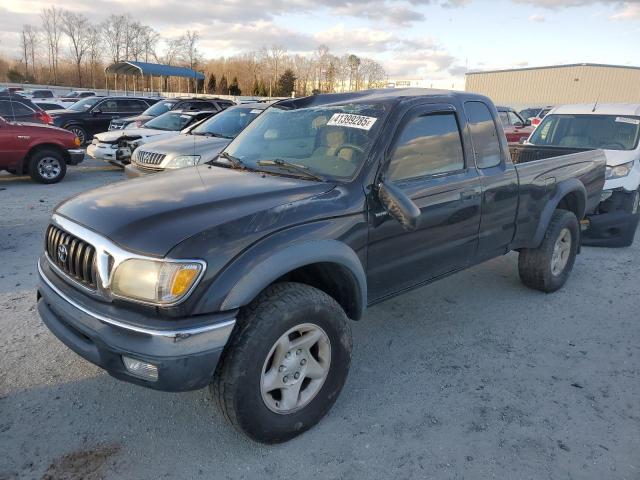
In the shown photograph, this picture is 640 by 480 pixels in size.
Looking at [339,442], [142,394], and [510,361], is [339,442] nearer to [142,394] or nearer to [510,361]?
[142,394]

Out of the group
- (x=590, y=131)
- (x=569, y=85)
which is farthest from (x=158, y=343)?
(x=569, y=85)

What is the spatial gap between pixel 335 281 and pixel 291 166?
2.84ft

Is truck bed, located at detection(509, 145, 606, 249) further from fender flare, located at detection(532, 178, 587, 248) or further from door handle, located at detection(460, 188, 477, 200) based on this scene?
door handle, located at detection(460, 188, 477, 200)

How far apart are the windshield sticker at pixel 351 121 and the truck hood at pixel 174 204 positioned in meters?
0.57

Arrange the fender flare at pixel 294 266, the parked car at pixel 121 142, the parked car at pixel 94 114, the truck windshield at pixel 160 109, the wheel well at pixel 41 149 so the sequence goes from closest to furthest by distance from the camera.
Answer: the fender flare at pixel 294 266 < the wheel well at pixel 41 149 < the parked car at pixel 121 142 < the truck windshield at pixel 160 109 < the parked car at pixel 94 114

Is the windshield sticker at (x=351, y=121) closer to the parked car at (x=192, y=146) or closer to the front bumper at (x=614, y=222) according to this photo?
the parked car at (x=192, y=146)

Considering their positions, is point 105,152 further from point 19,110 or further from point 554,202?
point 554,202

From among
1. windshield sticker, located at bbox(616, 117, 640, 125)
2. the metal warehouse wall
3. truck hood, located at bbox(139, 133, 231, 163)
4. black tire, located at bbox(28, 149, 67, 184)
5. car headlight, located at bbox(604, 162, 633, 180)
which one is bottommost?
black tire, located at bbox(28, 149, 67, 184)

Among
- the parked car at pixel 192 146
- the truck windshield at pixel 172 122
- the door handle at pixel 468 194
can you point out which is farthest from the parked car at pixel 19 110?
the door handle at pixel 468 194

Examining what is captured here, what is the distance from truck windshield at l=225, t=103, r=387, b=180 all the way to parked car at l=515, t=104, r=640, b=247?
130 inches

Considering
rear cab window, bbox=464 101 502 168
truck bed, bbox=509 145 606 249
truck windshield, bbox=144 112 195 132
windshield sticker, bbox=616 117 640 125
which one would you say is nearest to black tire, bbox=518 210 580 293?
truck bed, bbox=509 145 606 249

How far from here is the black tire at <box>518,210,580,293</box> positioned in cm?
476

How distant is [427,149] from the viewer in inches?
138

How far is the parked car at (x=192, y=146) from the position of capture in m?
7.70
